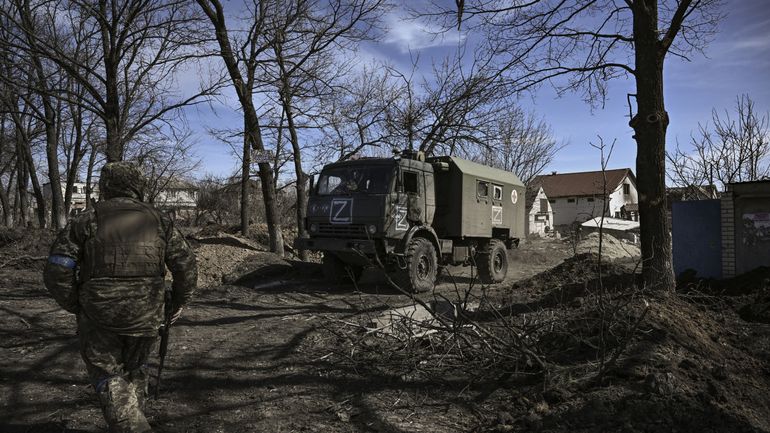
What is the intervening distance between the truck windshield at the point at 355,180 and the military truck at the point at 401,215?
0.02m

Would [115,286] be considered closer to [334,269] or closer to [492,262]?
[334,269]

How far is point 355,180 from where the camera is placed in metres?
9.72

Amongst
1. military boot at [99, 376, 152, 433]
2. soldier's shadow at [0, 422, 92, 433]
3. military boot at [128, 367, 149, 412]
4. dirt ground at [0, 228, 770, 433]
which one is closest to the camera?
military boot at [99, 376, 152, 433]

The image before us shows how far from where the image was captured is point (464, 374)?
4469 mm

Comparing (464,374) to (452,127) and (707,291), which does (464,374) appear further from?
(452,127)

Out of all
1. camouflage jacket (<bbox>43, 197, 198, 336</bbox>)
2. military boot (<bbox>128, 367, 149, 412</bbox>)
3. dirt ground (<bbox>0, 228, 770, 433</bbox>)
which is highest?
camouflage jacket (<bbox>43, 197, 198, 336</bbox>)

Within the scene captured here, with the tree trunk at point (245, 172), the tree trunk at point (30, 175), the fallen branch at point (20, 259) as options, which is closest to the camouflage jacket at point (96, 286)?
the fallen branch at point (20, 259)

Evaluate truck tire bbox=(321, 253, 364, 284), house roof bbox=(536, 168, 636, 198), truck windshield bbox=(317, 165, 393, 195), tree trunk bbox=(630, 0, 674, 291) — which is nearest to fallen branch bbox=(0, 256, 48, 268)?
truck tire bbox=(321, 253, 364, 284)

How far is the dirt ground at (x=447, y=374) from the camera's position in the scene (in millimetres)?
3557

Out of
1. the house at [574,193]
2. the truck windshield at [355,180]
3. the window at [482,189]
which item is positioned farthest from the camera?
the house at [574,193]

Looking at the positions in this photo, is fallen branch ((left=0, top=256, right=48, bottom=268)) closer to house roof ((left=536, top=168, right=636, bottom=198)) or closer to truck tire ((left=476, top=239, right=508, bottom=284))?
truck tire ((left=476, top=239, right=508, bottom=284))

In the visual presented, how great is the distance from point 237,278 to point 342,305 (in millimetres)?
3317

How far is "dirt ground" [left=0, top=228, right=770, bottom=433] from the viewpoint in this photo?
140 inches

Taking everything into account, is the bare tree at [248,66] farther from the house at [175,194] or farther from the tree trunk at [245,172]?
the house at [175,194]
